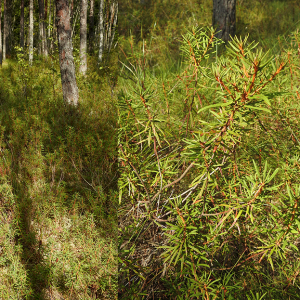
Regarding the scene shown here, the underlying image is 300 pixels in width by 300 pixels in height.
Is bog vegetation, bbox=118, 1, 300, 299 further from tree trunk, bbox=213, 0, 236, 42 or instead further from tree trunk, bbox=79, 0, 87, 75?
tree trunk, bbox=79, 0, 87, 75

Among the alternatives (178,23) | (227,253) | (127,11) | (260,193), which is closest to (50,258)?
(227,253)

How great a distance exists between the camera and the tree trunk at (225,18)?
2025 mm

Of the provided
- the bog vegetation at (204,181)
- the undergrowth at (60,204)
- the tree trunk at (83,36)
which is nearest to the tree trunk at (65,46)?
the undergrowth at (60,204)

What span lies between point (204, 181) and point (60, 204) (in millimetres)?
1907

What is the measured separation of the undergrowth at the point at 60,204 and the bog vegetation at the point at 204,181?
0.82m

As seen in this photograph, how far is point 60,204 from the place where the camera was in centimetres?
250

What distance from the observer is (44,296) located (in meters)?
1.95

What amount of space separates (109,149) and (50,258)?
4.11ft

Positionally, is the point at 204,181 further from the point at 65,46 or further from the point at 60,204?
the point at 65,46

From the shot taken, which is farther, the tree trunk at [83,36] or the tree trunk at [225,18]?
the tree trunk at [83,36]

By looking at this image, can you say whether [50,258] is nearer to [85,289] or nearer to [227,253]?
[85,289]

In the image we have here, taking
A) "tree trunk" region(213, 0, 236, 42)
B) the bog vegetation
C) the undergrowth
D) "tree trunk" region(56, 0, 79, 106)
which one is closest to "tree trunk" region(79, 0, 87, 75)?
"tree trunk" region(56, 0, 79, 106)

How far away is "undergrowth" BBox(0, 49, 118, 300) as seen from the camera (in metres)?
1.97

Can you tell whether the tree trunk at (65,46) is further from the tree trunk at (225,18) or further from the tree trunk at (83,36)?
the tree trunk at (225,18)
